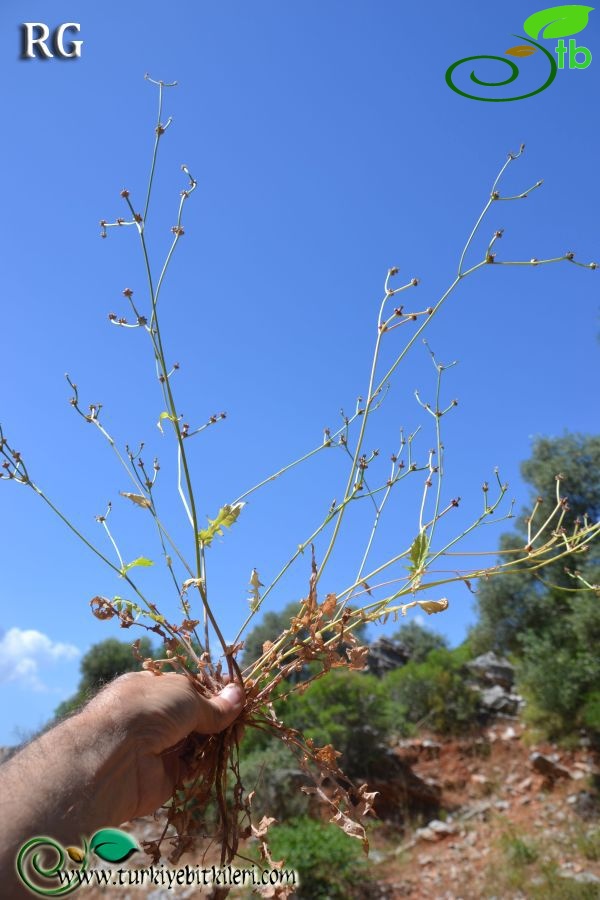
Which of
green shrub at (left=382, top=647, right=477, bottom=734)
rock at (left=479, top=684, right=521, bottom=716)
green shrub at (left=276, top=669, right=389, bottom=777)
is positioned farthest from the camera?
rock at (left=479, top=684, right=521, bottom=716)

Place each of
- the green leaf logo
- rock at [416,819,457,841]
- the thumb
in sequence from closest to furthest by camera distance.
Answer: the thumb < the green leaf logo < rock at [416,819,457,841]

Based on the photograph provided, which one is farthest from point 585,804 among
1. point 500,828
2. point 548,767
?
point 500,828

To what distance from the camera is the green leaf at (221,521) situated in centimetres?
151

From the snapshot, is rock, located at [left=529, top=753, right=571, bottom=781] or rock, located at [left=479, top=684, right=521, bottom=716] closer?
rock, located at [left=529, top=753, right=571, bottom=781]

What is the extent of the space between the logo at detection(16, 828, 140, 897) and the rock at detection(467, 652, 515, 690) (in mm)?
13393

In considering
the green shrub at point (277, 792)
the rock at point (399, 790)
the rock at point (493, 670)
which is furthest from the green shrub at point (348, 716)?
the rock at point (493, 670)

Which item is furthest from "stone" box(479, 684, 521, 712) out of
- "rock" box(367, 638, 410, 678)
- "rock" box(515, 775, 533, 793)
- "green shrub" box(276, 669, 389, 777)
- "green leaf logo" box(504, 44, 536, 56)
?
"green leaf logo" box(504, 44, 536, 56)

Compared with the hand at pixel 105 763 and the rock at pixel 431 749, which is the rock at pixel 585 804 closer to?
the rock at pixel 431 749

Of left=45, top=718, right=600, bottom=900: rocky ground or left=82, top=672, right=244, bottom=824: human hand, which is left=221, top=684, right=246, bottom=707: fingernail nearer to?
left=82, top=672, right=244, bottom=824: human hand

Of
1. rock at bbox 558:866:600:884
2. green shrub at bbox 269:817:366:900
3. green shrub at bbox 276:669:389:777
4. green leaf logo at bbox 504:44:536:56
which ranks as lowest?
rock at bbox 558:866:600:884

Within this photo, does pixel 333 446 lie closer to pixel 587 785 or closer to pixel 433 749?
pixel 587 785

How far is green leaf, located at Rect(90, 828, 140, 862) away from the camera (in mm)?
1174

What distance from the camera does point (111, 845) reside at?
1.20 meters

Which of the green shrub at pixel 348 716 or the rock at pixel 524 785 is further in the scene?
the green shrub at pixel 348 716
